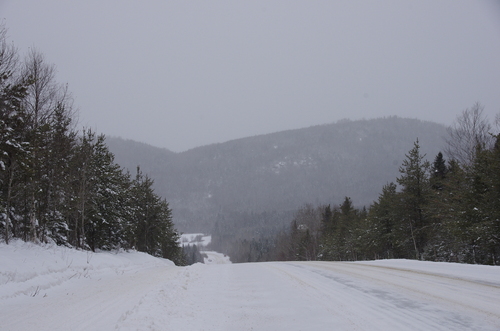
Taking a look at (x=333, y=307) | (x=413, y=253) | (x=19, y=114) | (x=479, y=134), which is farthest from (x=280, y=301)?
(x=413, y=253)

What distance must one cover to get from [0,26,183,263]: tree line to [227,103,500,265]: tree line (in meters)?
25.2

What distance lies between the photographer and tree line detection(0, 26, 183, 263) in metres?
13.7

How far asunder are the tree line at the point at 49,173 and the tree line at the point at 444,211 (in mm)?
25231

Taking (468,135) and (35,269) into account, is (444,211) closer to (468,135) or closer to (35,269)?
(468,135)

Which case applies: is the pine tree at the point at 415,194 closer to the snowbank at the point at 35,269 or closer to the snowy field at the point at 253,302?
the snowy field at the point at 253,302

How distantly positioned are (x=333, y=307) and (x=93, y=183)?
2430cm

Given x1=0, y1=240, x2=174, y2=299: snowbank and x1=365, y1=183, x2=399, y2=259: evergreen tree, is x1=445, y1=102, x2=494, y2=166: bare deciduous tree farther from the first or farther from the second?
x1=0, y1=240, x2=174, y2=299: snowbank

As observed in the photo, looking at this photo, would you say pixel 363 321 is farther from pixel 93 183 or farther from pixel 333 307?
pixel 93 183

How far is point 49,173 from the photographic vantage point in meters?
20.2

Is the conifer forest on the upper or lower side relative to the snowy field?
upper

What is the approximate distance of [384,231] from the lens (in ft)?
→ 124

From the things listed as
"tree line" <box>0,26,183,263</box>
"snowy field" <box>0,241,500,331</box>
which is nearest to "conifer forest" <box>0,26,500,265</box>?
"tree line" <box>0,26,183,263</box>

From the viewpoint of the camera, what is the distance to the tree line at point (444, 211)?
20828mm

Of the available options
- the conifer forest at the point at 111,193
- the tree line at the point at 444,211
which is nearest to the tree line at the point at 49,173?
the conifer forest at the point at 111,193
